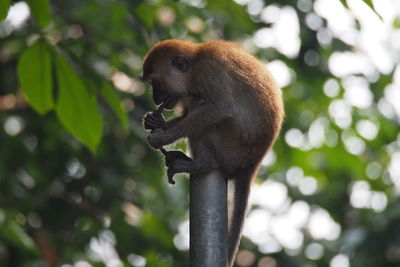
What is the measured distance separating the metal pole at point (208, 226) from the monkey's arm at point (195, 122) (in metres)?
1.35

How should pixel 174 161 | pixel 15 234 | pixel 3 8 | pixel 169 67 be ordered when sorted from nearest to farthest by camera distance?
pixel 3 8, pixel 174 161, pixel 169 67, pixel 15 234

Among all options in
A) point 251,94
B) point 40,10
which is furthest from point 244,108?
point 40,10

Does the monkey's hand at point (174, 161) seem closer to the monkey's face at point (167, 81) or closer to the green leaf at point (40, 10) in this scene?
the green leaf at point (40, 10)

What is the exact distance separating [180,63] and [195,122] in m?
0.85

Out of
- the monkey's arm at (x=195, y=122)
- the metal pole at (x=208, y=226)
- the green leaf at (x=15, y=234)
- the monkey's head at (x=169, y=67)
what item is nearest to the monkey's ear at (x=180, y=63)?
the monkey's head at (x=169, y=67)

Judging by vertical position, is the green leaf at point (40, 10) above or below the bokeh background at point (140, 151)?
above

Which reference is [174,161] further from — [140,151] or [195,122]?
[140,151]

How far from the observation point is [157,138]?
3867 millimetres

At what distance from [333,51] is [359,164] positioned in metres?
1.59

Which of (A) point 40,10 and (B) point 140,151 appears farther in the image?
(B) point 140,151

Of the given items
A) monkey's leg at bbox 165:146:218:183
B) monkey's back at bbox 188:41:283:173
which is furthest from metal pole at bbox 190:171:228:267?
monkey's back at bbox 188:41:283:173

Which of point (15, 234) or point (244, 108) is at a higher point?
point (244, 108)

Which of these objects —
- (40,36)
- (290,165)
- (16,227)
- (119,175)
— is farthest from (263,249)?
(40,36)

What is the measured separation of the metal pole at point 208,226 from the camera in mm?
2283
